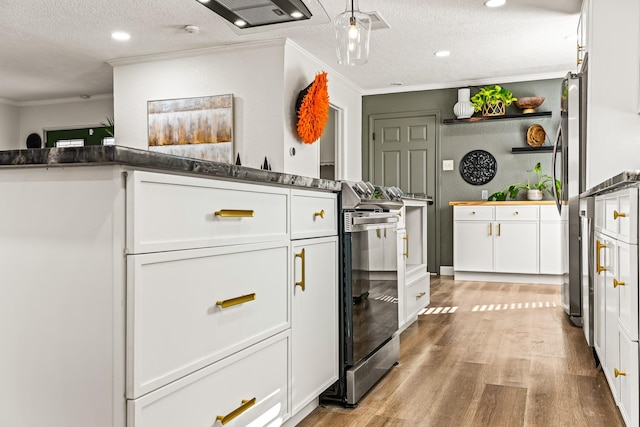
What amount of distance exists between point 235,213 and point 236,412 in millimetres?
522

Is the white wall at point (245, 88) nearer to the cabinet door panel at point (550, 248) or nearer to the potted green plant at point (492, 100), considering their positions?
the potted green plant at point (492, 100)

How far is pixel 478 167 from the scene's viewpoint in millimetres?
6379

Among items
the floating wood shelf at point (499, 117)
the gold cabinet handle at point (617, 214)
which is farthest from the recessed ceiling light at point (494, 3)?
the gold cabinet handle at point (617, 214)

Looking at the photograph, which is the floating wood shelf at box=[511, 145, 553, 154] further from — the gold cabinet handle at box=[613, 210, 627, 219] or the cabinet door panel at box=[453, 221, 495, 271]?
the gold cabinet handle at box=[613, 210, 627, 219]

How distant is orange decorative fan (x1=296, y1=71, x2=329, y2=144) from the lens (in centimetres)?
504

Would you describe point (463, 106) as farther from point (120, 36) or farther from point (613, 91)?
point (120, 36)

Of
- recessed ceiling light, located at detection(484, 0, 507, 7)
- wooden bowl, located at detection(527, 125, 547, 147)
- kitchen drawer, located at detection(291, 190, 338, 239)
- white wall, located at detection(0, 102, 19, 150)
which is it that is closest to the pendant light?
kitchen drawer, located at detection(291, 190, 338, 239)

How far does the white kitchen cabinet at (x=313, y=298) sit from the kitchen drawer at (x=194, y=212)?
0.19 metres

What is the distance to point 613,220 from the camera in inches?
75.1

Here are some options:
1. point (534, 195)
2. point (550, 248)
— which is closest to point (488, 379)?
point (550, 248)

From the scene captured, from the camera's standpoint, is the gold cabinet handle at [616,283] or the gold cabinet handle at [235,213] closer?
the gold cabinet handle at [235,213]

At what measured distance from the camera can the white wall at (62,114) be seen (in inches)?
290

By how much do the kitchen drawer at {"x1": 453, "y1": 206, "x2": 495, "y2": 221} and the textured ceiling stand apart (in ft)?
5.14

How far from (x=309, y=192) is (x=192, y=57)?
3990mm
